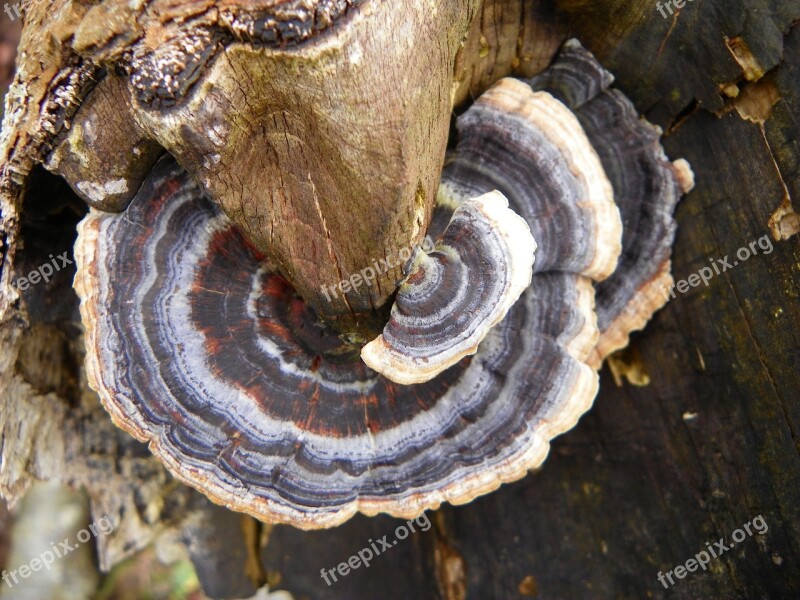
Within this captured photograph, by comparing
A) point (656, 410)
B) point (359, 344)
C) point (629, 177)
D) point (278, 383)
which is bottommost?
point (656, 410)

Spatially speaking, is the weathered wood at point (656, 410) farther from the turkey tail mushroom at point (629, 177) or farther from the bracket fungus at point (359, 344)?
the bracket fungus at point (359, 344)

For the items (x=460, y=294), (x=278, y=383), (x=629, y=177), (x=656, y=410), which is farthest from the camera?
(x=656, y=410)

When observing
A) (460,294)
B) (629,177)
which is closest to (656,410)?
(629,177)

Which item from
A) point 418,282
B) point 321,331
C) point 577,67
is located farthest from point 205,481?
point 577,67

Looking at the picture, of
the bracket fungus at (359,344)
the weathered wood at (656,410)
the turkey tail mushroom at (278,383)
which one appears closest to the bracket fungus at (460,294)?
the bracket fungus at (359,344)

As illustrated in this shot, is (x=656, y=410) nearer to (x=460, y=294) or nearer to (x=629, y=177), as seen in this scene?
(x=629, y=177)

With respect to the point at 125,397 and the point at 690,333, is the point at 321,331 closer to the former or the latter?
the point at 125,397

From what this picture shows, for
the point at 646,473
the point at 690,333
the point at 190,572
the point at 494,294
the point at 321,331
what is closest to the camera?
the point at 494,294

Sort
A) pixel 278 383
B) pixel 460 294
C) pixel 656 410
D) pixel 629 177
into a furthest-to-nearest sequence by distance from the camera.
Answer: pixel 656 410
pixel 629 177
pixel 278 383
pixel 460 294
